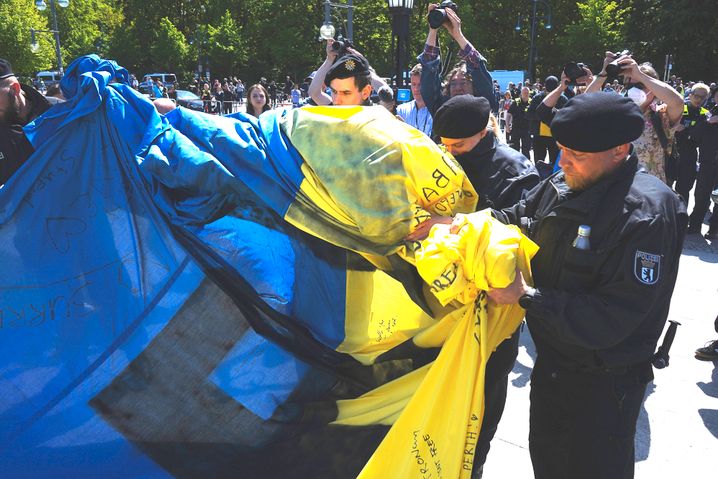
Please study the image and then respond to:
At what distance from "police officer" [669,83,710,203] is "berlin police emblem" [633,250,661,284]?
22.2 feet

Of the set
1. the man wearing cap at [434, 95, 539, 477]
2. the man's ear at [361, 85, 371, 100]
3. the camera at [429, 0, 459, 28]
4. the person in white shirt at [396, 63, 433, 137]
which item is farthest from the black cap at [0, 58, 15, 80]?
the person in white shirt at [396, 63, 433, 137]

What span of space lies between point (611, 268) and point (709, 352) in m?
2.95

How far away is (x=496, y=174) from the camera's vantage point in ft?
10.3

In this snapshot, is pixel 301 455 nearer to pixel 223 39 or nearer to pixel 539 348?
pixel 539 348

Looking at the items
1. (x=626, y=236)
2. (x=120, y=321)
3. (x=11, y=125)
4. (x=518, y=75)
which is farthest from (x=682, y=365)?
(x=518, y=75)

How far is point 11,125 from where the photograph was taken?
149 inches

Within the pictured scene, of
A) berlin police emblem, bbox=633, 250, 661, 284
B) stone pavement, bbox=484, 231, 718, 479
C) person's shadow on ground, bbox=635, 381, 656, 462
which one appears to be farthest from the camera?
person's shadow on ground, bbox=635, 381, 656, 462

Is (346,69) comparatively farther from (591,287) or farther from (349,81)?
(591,287)

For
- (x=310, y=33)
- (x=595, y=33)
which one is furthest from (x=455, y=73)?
(x=310, y=33)

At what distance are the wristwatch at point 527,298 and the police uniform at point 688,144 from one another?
698cm

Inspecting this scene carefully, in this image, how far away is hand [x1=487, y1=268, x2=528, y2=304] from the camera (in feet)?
7.29

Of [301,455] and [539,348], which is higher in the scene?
[539,348]

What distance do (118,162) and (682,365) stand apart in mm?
4086

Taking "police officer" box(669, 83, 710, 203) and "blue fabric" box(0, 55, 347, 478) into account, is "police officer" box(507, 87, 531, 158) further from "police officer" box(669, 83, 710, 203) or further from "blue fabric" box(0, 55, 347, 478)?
"blue fabric" box(0, 55, 347, 478)
